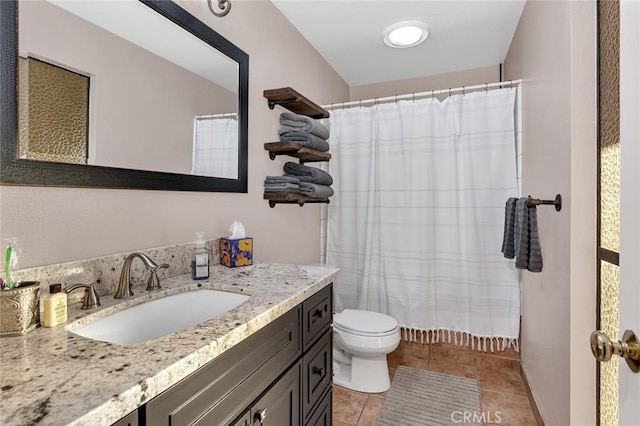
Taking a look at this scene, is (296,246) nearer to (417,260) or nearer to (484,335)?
(417,260)

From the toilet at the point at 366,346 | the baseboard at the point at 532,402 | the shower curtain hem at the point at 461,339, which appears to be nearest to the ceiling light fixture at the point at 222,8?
the toilet at the point at 366,346

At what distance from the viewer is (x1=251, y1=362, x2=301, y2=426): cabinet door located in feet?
3.01

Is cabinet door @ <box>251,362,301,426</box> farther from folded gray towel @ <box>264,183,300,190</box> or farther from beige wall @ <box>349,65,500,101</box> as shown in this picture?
beige wall @ <box>349,65,500,101</box>

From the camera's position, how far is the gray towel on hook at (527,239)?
5.26 feet

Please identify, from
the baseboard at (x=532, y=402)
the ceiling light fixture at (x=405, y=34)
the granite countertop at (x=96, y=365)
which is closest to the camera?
the granite countertop at (x=96, y=365)

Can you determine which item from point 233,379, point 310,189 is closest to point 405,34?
point 310,189

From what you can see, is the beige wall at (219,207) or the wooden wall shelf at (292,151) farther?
the wooden wall shelf at (292,151)

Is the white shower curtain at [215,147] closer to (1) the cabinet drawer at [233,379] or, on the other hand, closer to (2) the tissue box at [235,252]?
(2) the tissue box at [235,252]

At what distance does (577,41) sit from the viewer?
1267 mm

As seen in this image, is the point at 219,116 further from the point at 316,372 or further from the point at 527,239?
the point at 527,239

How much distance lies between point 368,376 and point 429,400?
1.24ft

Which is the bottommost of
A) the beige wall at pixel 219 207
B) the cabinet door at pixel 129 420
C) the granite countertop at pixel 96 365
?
the cabinet door at pixel 129 420

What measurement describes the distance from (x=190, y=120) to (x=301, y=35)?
1.35m

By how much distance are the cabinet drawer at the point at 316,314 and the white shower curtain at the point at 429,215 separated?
1.17 meters
